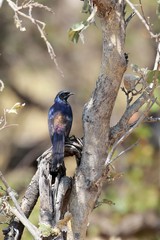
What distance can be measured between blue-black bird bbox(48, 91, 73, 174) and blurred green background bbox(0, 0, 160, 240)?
14.3 ft

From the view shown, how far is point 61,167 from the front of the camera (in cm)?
265

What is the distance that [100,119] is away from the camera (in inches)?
101

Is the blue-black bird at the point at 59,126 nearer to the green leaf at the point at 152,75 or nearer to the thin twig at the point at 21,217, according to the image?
the thin twig at the point at 21,217

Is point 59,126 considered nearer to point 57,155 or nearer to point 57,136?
point 57,136

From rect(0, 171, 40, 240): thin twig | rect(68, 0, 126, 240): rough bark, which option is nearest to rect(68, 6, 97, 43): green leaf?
rect(68, 0, 126, 240): rough bark

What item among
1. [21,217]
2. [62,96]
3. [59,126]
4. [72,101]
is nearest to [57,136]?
[59,126]

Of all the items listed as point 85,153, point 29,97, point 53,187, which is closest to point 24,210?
point 53,187

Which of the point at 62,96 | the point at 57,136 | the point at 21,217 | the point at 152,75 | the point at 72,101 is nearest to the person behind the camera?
the point at 21,217

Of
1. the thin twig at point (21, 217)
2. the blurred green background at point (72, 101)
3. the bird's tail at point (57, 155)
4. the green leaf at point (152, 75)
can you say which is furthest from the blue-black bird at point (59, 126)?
the blurred green background at point (72, 101)

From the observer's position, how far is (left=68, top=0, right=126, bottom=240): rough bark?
2510mm

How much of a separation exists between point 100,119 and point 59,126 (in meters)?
0.46

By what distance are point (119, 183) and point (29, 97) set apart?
1464 millimetres

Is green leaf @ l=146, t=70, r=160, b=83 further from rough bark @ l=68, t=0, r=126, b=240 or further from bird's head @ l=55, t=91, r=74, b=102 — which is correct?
bird's head @ l=55, t=91, r=74, b=102

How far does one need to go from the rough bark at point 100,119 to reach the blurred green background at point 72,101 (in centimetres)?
492
